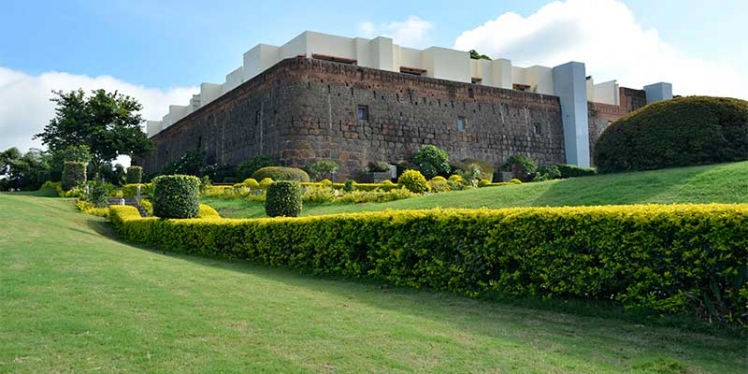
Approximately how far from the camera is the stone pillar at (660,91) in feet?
134

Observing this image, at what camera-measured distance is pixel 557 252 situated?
6.03 meters

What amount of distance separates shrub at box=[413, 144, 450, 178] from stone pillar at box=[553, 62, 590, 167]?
37.1ft

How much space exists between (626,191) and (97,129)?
103 ft

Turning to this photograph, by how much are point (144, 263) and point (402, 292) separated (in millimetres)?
3877

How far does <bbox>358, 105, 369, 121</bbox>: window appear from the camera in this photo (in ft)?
96.8

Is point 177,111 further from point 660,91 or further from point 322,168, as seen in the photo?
point 660,91

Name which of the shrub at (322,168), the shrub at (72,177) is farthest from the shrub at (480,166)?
the shrub at (72,177)

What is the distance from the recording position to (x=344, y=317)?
5.27 metres

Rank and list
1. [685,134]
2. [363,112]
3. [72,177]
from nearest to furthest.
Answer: [685,134], [72,177], [363,112]

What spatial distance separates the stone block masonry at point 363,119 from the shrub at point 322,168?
801 millimetres

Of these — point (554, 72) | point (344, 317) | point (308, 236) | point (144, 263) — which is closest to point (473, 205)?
point (308, 236)

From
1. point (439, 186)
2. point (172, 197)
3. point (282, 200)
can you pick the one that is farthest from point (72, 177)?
point (439, 186)

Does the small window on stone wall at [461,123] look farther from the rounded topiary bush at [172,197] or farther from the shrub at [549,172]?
the rounded topiary bush at [172,197]

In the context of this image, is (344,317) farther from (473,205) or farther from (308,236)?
(473,205)
